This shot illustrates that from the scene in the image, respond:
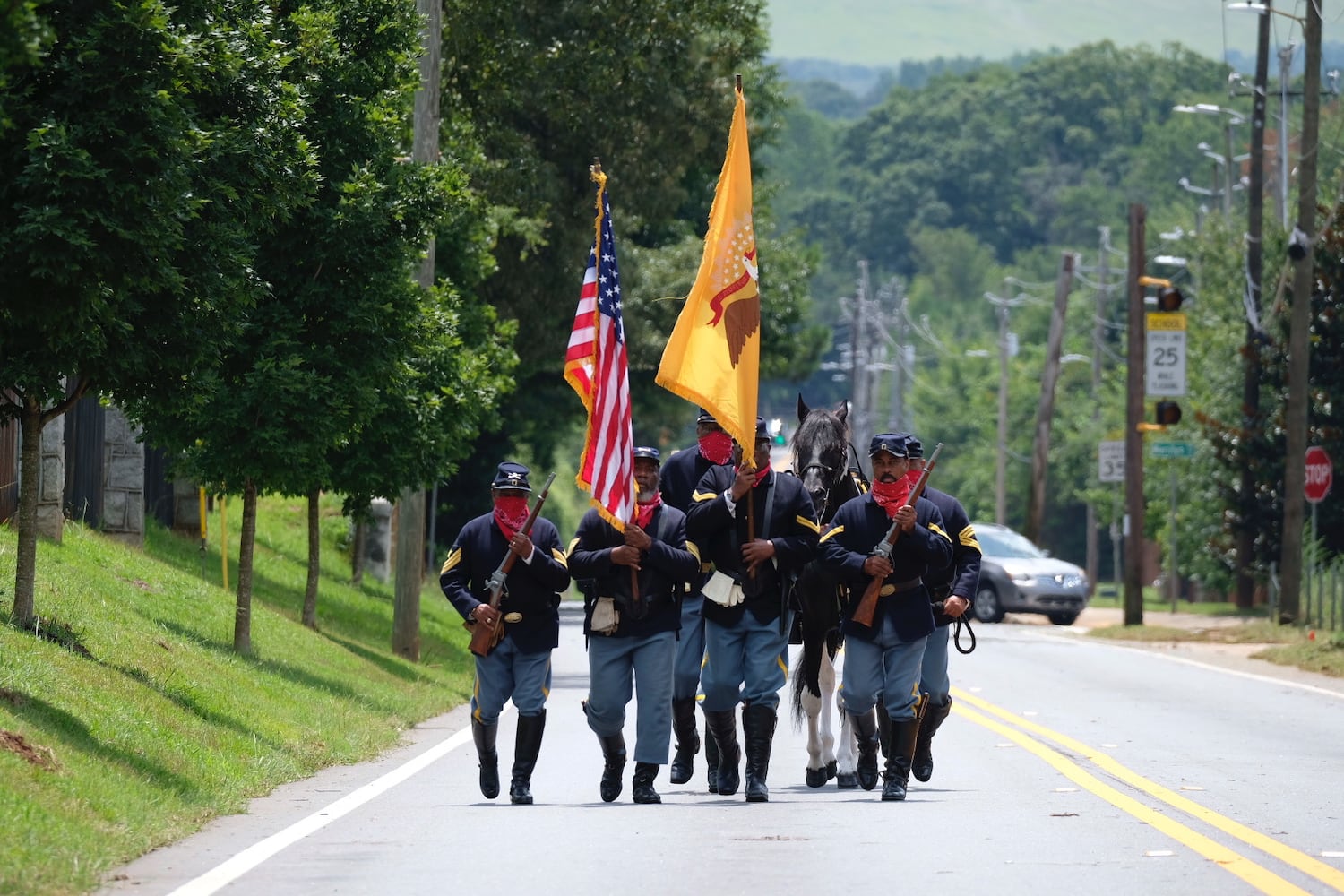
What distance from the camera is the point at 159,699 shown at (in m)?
14.2

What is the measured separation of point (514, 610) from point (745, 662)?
1.29 metres

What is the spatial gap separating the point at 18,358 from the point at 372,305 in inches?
222

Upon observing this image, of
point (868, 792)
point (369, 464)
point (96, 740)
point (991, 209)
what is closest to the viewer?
point (96, 740)

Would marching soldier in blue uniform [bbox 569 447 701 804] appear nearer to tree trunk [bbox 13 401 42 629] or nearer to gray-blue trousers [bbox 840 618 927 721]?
gray-blue trousers [bbox 840 618 927 721]

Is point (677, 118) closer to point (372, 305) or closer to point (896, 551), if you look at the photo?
point (372, 305)

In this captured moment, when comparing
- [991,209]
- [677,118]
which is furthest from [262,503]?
[991,209]

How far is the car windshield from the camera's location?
40500mm

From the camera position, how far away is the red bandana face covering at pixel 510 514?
12359 mm

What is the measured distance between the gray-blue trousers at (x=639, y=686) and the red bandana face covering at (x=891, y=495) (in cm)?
137

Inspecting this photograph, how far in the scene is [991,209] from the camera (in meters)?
152

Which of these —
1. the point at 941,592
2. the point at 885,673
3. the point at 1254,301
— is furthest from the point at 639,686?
the point at 1254,301

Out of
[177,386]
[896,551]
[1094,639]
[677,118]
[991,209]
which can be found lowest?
[1094,639]

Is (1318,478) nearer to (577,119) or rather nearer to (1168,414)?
(1168,414)

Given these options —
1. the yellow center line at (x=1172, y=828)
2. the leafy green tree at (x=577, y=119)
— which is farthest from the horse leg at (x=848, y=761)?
the leafy green tree at (x=577, y=119)
